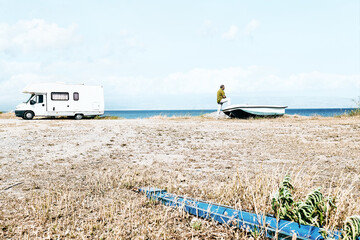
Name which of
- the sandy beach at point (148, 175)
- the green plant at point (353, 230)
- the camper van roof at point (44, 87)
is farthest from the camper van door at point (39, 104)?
the green plant at point (353, 230)

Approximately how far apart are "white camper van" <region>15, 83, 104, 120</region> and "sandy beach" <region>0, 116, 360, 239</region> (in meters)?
10.8

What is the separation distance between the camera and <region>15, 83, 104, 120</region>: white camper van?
1986 centimetres

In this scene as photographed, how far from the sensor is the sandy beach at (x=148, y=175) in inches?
119

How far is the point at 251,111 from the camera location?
17.8m

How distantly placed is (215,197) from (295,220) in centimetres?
118

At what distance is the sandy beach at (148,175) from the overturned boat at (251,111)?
720cm

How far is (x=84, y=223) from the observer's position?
3064 millimetres

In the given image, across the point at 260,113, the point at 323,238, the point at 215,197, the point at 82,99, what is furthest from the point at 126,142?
the point at 82,99

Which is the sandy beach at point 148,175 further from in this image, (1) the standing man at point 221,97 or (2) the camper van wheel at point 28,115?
(2) the camper van wheel at point 28,115

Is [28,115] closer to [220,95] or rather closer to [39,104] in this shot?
[39,104]

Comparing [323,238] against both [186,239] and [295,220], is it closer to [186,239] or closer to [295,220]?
[295,220]

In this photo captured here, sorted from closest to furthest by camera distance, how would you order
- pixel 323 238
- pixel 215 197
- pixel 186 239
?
pixel 323 238
pixel 186 239
pixel 215 197

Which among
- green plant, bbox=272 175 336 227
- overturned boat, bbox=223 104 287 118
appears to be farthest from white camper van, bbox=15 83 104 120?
green plant, bbox=272 175 336 227

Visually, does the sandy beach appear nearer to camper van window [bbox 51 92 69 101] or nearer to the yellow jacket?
the yellow jacket
